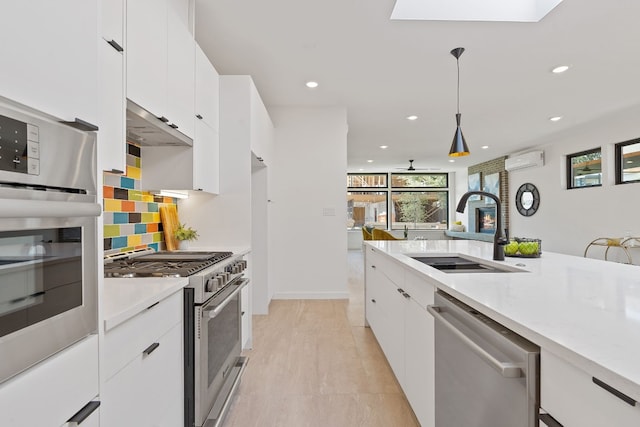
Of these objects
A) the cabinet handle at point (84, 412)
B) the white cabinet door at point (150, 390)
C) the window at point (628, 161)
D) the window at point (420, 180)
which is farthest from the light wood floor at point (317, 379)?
the window at point (420, 180)

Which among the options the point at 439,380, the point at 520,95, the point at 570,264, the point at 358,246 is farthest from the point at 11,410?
the point at 358,246

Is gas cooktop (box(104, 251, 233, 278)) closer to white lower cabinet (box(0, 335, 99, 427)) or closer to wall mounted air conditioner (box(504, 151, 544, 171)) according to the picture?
white lower cabinet (box(0, 335, 99, 427))

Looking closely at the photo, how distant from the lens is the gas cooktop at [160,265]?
4.85 ft

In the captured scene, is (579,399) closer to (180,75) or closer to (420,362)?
(420,362)

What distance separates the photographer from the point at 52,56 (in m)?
0.74

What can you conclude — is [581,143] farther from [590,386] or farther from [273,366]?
[590,386]

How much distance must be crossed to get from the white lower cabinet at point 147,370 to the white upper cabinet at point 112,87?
63cm

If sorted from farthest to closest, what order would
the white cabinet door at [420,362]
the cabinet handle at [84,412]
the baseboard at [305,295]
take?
the baseboard at [305,295] → the white cabinet door at [420,362] → the cabinet handle at [84,412]

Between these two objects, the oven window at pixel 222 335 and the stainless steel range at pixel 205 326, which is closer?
the stainless steel range at pixel 205 326

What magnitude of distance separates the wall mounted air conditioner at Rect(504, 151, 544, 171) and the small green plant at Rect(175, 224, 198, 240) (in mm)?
6875

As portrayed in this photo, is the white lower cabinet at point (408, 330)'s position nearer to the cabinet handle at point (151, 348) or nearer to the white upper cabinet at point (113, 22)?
the cabinet handle at point (151, 348)

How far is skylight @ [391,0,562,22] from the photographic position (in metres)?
2.42

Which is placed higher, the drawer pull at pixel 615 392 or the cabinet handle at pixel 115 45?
the cabinet handle at pixel 115 45

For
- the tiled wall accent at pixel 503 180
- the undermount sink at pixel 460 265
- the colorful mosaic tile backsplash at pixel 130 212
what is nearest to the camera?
the undermount sink at pixel 460 265
